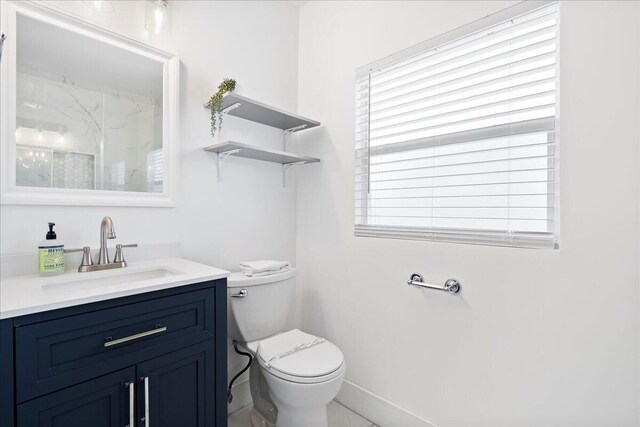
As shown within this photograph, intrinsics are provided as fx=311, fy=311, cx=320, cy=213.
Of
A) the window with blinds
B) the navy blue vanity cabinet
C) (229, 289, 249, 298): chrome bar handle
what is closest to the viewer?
the navy blue vanity cabinet

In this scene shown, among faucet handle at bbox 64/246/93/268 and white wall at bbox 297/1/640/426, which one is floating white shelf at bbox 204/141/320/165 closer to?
white wall at bbox 297/1/640/426

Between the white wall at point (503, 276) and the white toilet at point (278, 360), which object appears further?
the white toilet at point (278, 360)

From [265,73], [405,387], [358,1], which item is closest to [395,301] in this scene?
[405,387]

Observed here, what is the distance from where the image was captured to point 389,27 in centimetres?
173

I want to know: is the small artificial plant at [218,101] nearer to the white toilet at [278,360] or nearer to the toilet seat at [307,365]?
the white toilet at [278,360]

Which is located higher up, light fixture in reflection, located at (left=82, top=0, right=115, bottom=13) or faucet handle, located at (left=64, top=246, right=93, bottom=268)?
light fixture in reflection, located at (left=82, top=0, right=115, bottom=13)

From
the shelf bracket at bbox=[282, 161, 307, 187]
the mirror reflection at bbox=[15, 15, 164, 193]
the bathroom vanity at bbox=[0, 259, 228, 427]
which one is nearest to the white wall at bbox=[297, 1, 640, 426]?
the shelf bracket at bbox=[282, 161, 307, 187]

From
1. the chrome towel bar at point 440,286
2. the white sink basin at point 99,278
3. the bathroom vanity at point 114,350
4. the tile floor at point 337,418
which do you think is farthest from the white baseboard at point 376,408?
the white sink basin at point 99,278

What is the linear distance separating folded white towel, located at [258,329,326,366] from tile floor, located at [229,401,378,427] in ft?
1.75

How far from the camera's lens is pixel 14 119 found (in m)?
1.17

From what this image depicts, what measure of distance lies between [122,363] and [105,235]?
1.87ft

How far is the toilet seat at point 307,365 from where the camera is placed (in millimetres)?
1334

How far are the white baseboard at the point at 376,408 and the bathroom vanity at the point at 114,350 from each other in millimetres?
854

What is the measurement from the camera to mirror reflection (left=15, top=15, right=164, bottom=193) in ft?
3.99
